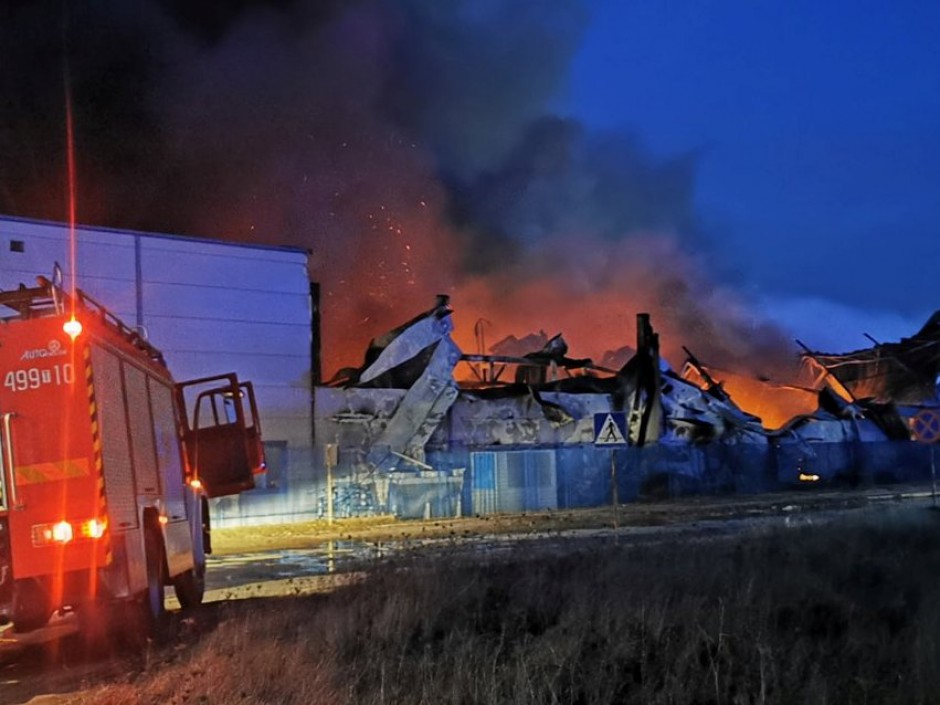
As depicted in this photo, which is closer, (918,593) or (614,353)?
(918,593)

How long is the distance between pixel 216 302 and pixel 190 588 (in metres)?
13.9

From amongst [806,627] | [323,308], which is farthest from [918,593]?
[323,308]

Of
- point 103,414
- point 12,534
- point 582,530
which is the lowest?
point 582,530

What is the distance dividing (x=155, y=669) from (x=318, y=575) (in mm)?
6348

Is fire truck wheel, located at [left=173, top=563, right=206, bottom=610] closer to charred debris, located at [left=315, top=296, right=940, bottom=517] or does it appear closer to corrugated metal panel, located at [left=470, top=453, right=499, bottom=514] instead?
charred debris, located at [left=315, top=296, right=940, bottom=517]

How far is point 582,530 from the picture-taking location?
792 inches

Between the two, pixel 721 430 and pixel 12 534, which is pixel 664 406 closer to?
pixel 721 430

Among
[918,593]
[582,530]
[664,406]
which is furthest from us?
[664,406]

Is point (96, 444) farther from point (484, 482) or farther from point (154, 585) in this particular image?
point (484, 482)

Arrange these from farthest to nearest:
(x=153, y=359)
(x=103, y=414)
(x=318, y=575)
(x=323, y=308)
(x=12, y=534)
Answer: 1. (x=323, y=308)
2. (x=318, y=575)
3. (x=153, y=359)
4. (x=103, y=414)
5. (x=12, y=534)

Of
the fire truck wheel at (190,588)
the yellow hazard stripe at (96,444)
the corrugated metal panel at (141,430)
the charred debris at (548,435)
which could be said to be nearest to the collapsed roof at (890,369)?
the charred debris at (548,435)

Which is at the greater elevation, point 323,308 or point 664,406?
point 323,308

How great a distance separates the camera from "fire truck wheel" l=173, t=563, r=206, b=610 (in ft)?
35.0

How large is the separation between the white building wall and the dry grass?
1341 centimetres
